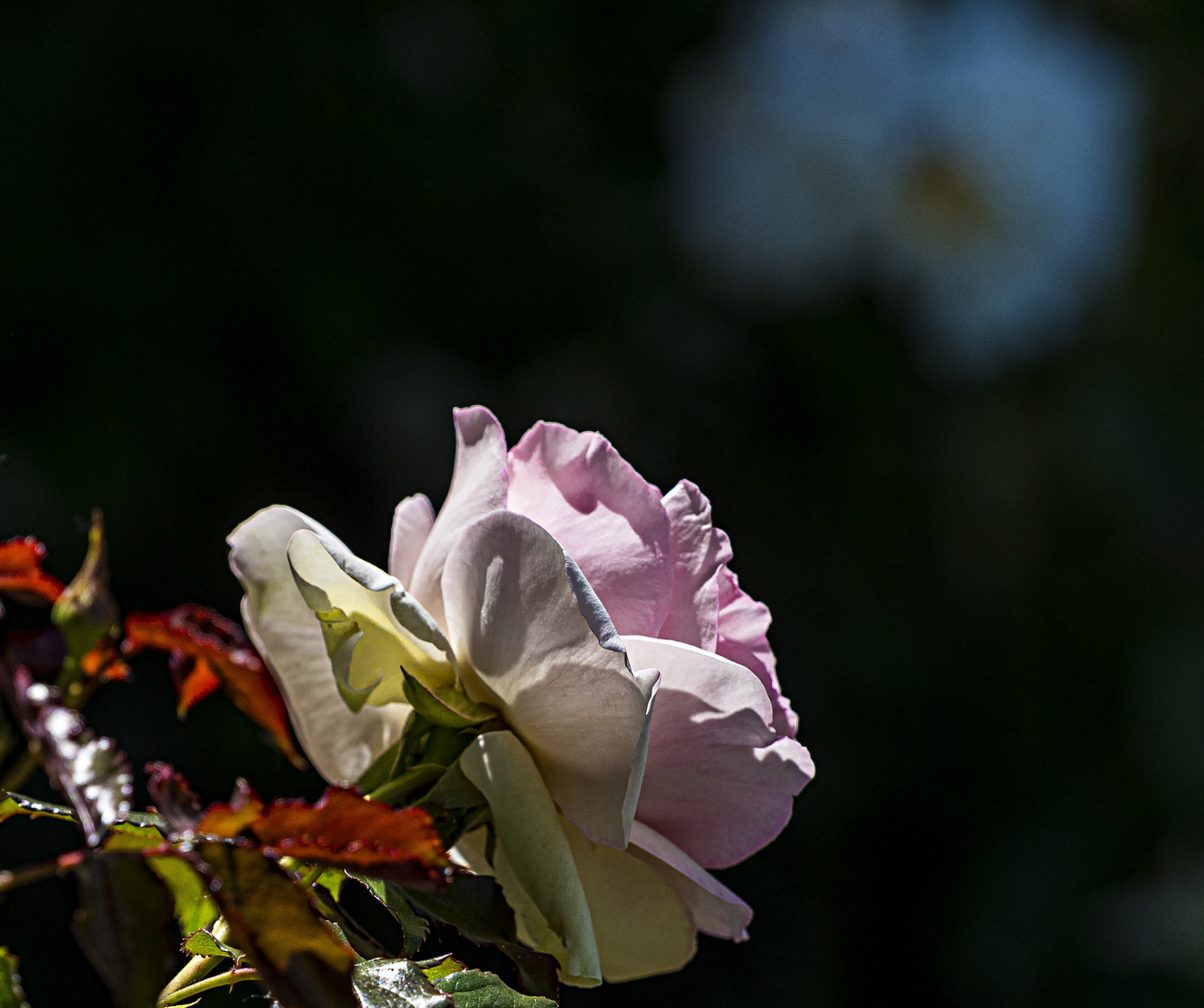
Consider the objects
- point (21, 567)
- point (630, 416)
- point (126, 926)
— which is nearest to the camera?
point (126, 926)

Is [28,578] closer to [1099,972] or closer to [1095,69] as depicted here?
[1099,972]

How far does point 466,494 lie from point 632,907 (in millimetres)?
91

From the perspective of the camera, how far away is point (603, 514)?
24 centimetres

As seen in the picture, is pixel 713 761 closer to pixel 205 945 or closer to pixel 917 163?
pixel 205 945

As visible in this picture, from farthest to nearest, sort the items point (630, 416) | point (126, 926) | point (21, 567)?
point (630, 416)
point (21, 567)
point (126, 926)

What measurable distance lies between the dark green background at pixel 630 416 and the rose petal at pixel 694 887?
3.28 ft

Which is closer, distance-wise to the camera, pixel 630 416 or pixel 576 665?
pixel 576 665

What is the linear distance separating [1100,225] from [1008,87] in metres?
0.23

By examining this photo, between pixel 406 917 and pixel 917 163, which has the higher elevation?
pixel 917 163

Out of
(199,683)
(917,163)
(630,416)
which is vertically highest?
(917,163)

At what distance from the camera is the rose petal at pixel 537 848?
0.22 m

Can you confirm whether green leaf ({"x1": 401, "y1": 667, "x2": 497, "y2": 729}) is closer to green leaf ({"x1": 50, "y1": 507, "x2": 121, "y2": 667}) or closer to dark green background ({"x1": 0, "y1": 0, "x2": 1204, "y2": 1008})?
green leaf ({"x1": 50, "y1": 507, "x2": 121, "y2": 667})

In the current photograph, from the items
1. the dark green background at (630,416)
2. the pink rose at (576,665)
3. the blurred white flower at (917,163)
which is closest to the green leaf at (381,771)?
the pink rose at (576,665)

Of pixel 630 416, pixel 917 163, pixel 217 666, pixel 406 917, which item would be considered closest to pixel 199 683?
pixel 217 666
